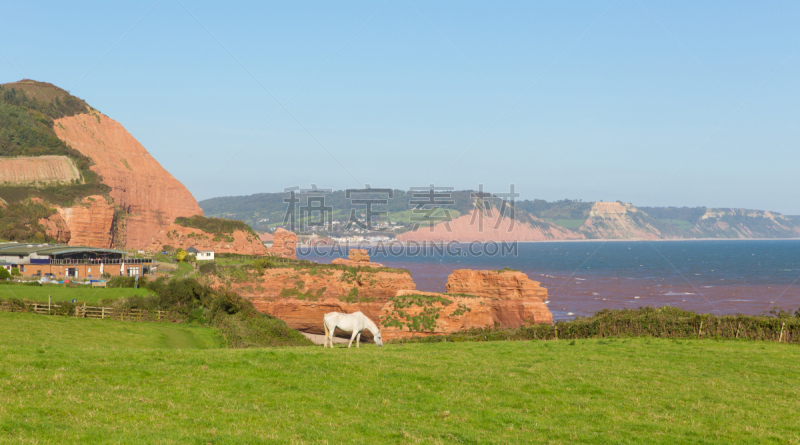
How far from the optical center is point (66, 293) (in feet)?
121

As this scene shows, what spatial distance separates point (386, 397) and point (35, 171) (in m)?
85.9

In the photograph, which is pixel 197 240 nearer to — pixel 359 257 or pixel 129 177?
pixel 359 257

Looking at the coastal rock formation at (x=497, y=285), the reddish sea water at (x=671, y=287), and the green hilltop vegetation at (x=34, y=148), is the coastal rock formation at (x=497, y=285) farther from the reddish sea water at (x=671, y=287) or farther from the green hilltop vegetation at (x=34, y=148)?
the green hilltop vegetation at (x=34, y=148)

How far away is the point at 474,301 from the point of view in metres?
39.3

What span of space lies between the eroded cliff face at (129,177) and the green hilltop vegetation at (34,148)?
9.68ft


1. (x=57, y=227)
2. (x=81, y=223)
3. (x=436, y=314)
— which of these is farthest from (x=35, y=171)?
(x=436, y=314)

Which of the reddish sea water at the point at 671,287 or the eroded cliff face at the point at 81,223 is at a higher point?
the eroded cliff face at the point at 81,223

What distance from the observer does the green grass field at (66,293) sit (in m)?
35.2

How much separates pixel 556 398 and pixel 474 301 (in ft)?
91.1

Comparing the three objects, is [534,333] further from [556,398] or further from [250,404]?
[250,404]

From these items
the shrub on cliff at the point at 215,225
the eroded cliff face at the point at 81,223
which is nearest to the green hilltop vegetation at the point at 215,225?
the shrub on cliff at the point at 215,225

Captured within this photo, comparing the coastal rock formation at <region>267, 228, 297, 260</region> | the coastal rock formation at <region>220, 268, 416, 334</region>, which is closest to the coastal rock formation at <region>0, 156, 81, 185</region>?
the coastal rock formation at <region>267, 228, 297, 260</region>

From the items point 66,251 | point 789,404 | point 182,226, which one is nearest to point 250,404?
point 789,404

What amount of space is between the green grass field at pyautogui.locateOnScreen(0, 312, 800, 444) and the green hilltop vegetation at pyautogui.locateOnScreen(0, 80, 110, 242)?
6224 cm
